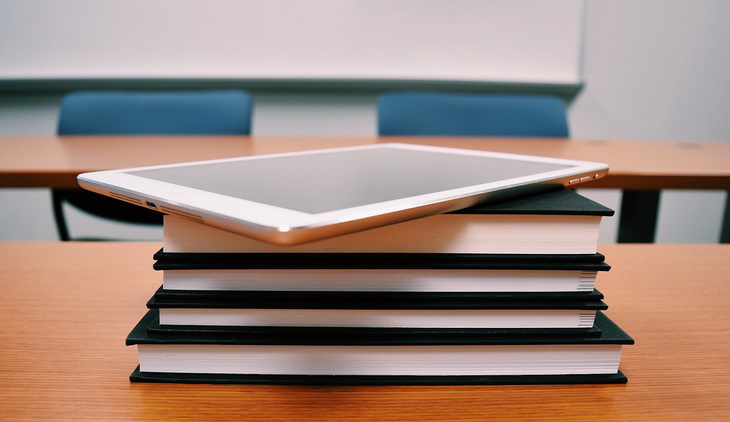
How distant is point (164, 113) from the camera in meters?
1.37

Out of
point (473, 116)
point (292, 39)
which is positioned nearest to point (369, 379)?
point (473, 116)

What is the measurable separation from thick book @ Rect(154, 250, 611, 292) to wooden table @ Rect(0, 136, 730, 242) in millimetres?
501

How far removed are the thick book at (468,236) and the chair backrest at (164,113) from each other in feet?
3.83

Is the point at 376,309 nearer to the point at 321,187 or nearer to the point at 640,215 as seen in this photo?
the point at 321,187

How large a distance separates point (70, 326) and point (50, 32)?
1.91 m

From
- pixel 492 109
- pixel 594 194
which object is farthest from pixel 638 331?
pixel 594 194

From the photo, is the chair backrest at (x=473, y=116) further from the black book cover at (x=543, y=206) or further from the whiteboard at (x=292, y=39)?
the black book cover at (x=543, y=206)

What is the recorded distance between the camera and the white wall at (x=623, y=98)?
196 cm

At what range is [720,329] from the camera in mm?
340

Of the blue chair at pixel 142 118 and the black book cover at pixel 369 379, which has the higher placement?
the blue chair at pixel 142 118

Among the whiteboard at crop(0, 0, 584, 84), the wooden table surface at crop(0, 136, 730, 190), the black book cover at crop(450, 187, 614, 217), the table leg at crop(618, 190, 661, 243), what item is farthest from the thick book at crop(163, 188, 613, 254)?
the whiteboard at crop(0, 0, 584, 84)

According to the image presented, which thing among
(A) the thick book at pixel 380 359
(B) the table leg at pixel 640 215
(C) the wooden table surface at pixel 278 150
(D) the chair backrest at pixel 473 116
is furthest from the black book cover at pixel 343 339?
(D) the chair backrest at pixel 473 116

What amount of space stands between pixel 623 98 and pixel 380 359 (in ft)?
7.04

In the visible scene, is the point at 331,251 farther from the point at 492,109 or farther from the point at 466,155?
the point at 492,109
